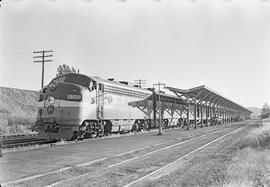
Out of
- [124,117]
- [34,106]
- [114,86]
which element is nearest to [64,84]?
[114,86]

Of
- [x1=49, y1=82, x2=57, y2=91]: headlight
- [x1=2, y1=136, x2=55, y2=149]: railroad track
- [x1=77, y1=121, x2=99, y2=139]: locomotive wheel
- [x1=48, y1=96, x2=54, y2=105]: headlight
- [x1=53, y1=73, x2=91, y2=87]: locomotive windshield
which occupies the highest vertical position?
[x1=53, y1=73, x2=91, y2=87]: locomotive windshield

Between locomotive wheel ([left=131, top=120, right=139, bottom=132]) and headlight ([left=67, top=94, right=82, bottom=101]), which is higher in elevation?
headlight ([left=67, top=94, right=82, bottom=101])

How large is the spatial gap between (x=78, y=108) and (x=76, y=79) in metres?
2.61

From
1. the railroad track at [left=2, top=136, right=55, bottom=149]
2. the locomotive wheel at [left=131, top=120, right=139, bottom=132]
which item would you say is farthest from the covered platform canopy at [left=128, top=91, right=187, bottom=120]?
the railroad track at [left=2, top=136, right=55, bottom=149]

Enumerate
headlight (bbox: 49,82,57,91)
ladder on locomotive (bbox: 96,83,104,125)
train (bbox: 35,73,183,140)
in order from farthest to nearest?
ladder on locomotive (bbox: 96,83,104,125)
headlight (bbox: 49,82,57,91)
train (bbox: 35,73,183,140)

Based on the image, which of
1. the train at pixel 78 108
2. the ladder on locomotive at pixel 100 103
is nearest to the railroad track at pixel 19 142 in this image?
the train at pixel 78 108

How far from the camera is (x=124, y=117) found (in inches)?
1033

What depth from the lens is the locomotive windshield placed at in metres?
21.0

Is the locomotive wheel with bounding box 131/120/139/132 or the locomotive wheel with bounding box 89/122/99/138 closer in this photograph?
the locomotive wheel with bounding box 89/122/99/138

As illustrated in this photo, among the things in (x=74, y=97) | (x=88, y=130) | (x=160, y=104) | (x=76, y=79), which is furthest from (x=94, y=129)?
(x=160, y=104)

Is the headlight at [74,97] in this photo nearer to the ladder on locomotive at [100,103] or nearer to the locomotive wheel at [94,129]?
the ladder on locomotive at [100,103]

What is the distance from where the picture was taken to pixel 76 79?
21.1 meters

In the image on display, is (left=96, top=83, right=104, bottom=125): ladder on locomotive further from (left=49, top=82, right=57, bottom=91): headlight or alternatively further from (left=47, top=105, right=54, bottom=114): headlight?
(left=47, top=105, right=54, bottom=114): headlight

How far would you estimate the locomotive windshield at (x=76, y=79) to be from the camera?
826 inches
